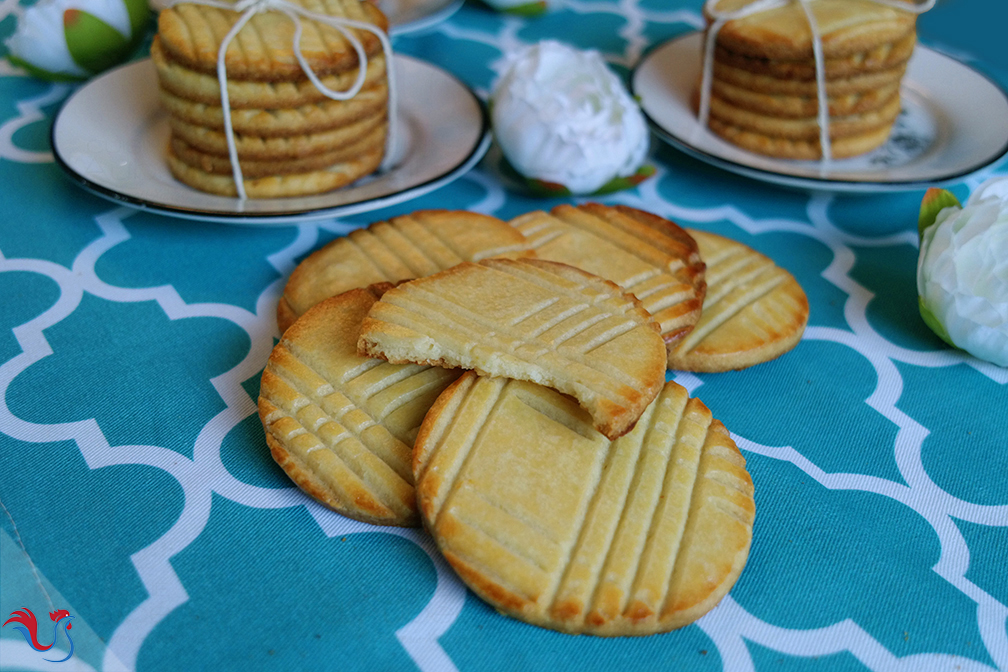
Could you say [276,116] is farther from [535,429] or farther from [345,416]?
[535,429]

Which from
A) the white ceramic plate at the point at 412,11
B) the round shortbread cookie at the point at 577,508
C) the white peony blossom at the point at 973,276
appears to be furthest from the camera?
the white ceramic plate at the point at 412,11

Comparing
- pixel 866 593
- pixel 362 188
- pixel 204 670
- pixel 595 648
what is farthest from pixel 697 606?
pixel 362 188

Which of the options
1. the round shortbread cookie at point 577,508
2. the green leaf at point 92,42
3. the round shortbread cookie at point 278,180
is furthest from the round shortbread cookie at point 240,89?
the round shortbread cookie at point 577,508

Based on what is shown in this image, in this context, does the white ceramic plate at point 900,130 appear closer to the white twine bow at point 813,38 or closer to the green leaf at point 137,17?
the white twine bow at point 813,38

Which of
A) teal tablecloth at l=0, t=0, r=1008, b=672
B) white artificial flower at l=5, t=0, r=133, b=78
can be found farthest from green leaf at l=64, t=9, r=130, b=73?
teal tablecloth at l=0, t=0, r=1008, b=672

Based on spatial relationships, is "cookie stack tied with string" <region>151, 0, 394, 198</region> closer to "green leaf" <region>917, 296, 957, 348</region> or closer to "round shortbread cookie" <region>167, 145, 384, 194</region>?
"round shortbread cookie" <region>167, 145, 384, 194</region>

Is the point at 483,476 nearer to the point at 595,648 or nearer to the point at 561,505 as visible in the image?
the point at 561,505
